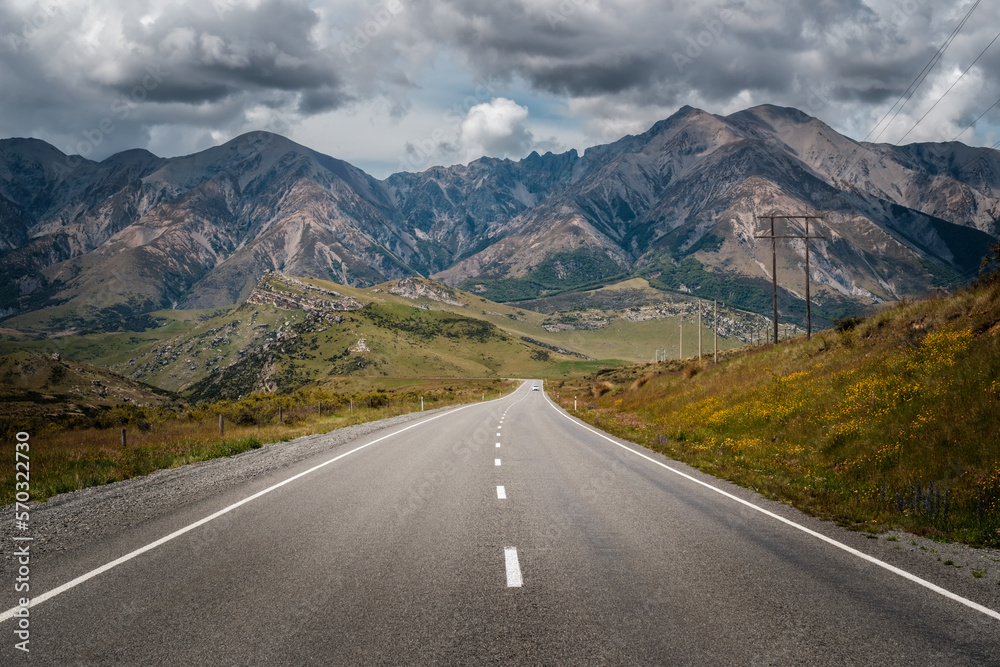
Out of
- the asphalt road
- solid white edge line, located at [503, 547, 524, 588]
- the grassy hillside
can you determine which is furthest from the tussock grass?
the grassy hillside

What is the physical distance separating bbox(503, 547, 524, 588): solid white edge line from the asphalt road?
3cm

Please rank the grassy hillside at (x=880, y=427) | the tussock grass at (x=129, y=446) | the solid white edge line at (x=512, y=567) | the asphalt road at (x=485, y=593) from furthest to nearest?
the tussock grass at (x=129, y=446)
the grassy hillside at (x=880, y=427)
the solid white edge line at (x=512, y=567)
the asphalt road at (x=485, y=593)

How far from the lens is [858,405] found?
16.8 metres

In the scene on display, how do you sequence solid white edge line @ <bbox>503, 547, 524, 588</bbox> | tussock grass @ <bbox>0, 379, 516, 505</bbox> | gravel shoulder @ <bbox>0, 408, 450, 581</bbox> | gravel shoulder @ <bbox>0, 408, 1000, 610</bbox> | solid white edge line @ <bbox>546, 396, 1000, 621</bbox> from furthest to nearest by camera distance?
1. tussock grass @ <bbox>0, 379, 516, 505</bbox>
2. gravel shoulder @ <bbox>0, 408, 450, 581</bbox>
3. gravel shoulder @ <bbox>0, 408, 1000, 610</bbox>
4. solid white edge line @ <bbox>503, 547, 524, 588</bbox>
5. solid white edge line @ <bbox>546, 396, 1000, 621</bbox>

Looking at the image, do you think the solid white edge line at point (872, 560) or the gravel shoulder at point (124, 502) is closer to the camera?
the solid white edge line at point (872, 560)

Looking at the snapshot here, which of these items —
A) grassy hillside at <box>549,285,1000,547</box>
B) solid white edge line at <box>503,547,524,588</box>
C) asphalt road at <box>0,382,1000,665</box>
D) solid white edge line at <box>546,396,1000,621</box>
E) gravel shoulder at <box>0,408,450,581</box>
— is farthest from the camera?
grassy hillside at <box>549,285,1000,547</box>

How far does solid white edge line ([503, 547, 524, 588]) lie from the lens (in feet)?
21.9

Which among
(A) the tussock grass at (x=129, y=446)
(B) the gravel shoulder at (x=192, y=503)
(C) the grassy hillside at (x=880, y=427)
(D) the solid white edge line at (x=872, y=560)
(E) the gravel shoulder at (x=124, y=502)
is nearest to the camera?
(D) the solid white edge line at (x=872, y=560)

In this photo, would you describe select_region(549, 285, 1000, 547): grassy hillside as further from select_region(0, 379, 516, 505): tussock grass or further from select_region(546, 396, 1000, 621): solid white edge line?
select_region(0, 379, 516, 505): tussock grass

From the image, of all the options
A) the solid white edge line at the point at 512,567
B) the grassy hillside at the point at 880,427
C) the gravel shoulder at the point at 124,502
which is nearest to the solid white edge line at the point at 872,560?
the grassy hillside at the point at 880,427

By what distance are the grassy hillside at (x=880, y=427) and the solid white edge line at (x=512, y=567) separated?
5824 mm

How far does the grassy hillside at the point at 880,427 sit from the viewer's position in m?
10.3

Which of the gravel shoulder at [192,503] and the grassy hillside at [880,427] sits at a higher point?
the grassy hillside at [880,427]

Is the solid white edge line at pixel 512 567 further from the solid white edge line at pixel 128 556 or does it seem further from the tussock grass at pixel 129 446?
the tussock grass at pixel 129 446
